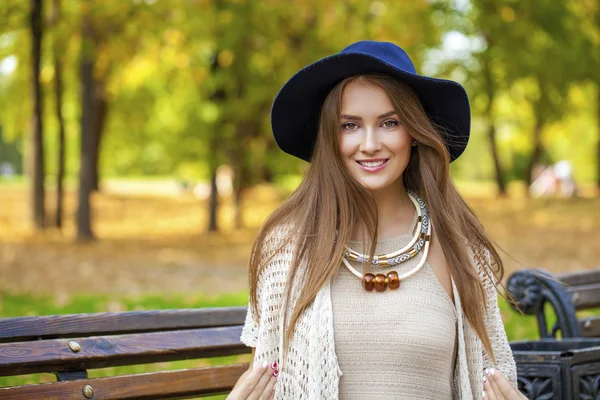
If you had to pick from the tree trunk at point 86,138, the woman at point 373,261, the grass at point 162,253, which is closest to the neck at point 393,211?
the woman at point 373,261

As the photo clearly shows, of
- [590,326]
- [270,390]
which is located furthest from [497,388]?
[590,326]

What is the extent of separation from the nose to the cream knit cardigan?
1.34 ft

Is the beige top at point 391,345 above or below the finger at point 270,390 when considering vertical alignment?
above

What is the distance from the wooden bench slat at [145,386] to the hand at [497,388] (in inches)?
42.1

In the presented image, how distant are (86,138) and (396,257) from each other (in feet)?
42.7

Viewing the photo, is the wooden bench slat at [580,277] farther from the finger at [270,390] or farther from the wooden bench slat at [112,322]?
the finger at [270,390]

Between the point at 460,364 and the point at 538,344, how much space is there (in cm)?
124

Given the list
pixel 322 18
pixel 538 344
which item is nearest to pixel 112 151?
pixel 322 18

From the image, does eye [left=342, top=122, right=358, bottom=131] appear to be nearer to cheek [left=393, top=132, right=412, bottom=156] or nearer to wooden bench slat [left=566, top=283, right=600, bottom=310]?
cheek [left=393, top=132, right=412, bottom=156]

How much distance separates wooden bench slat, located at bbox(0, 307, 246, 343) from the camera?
307cm

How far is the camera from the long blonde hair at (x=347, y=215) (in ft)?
9.43

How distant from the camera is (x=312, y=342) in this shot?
2.72m

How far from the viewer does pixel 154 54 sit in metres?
16.0

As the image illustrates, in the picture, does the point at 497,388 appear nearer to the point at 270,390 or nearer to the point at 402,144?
the point at 270,390
